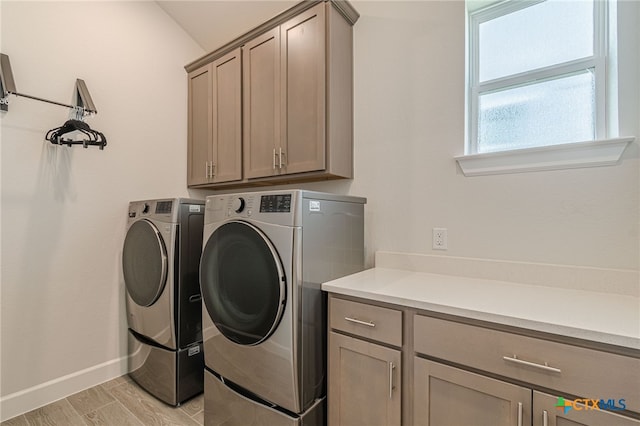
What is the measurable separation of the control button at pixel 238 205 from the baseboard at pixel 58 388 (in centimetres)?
168

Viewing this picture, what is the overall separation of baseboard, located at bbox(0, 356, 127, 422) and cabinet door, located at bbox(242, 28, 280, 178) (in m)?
1.69

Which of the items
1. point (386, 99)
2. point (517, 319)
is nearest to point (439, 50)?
point (386, 99)

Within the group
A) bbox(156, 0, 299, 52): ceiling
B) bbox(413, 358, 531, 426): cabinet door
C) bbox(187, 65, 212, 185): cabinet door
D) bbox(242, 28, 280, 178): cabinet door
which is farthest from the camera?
bbox(187, 65, 212, 185): cabinet door

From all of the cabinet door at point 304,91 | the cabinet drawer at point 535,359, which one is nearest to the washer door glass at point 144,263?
the cabinet door at point 304,91

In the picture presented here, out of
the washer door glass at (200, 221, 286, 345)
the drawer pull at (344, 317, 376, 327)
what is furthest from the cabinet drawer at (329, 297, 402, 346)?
the washer door glass at (200, 221, 286, 345)

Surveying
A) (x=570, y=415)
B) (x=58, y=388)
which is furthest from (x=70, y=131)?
(x=570, y=415)

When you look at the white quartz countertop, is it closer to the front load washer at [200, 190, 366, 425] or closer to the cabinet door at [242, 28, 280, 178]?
the front load washer at [200, 190, 366, 425]

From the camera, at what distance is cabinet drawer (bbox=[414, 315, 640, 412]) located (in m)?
0.78

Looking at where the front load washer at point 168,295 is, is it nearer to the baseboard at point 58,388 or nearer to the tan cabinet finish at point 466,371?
the baseboard at point 58,388

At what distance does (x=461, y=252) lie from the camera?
1597 mm

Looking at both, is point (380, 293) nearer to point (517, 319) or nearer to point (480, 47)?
point (517, 319)

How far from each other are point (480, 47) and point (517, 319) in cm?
148

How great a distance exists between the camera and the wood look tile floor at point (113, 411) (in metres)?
A: 1.69

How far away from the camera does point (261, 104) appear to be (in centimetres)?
208
